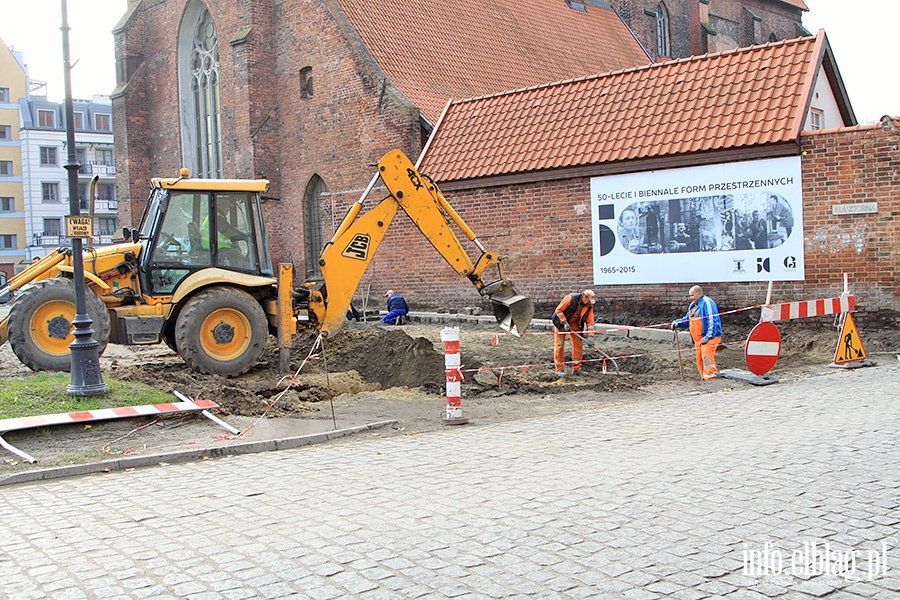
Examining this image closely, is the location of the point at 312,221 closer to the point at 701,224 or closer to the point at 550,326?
the point at 550,326

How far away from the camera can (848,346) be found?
1412cm

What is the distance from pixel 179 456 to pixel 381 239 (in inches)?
216

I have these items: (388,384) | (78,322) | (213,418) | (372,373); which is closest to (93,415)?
(213,418)

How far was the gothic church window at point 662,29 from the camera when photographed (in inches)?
1787

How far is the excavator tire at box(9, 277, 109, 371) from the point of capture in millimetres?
12383

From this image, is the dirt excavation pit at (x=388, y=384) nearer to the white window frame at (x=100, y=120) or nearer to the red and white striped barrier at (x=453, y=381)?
the red and white striped barrier at (x=453, y=381)

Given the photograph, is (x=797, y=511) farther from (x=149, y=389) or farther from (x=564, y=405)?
(x=149, y=389)

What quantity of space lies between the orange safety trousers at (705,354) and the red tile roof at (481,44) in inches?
529

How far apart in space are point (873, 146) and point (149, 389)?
1326cm

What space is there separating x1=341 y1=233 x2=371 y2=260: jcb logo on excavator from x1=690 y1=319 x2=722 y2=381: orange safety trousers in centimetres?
520

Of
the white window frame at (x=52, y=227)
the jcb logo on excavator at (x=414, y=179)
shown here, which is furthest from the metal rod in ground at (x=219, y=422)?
the white window frame at (x=52, y=227)

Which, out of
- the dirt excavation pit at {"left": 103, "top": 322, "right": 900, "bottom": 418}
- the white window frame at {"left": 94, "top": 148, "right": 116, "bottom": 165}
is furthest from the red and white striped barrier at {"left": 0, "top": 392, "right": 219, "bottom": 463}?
the white window frame at {"left": 94, "top": 148, "right": 116, "bottom": 165}

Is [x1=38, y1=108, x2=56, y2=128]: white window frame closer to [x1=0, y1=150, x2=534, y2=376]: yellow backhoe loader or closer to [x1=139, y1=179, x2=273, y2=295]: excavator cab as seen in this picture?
[x1=0, y1=150, x2=534, y2=376]: yellow backhoe loader

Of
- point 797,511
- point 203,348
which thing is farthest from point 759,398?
point 203,348
